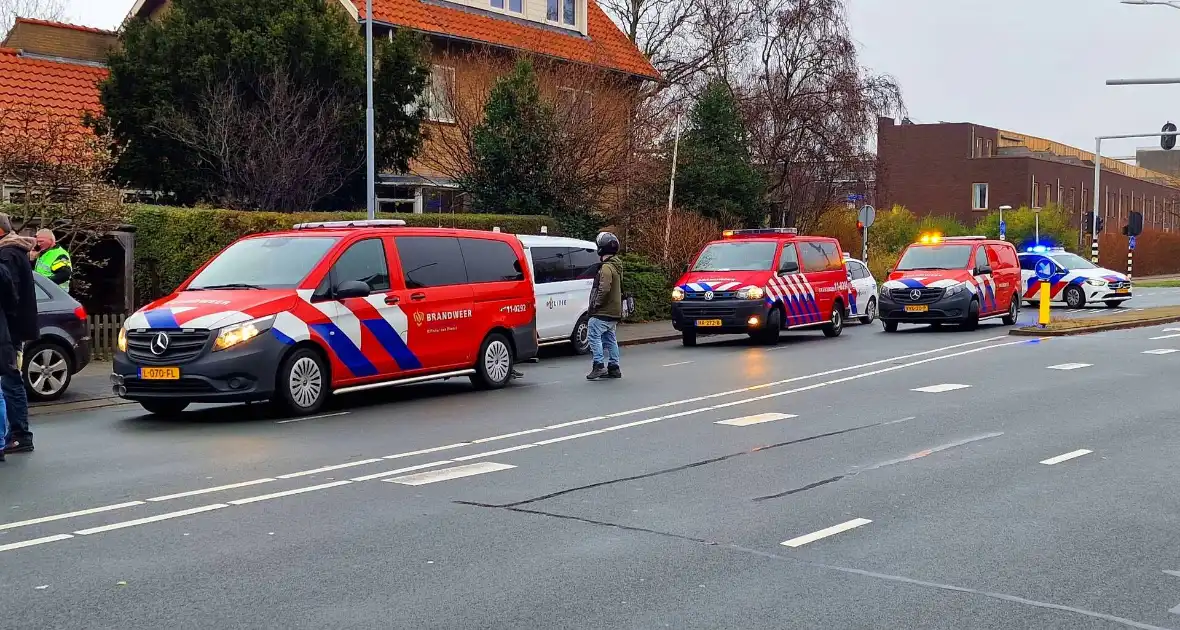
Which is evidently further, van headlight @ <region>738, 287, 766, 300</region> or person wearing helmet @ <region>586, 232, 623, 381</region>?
van headlight @ <region>738, 287, 766, 300</region>

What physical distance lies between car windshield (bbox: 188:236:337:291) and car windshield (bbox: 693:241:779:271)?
10478mm

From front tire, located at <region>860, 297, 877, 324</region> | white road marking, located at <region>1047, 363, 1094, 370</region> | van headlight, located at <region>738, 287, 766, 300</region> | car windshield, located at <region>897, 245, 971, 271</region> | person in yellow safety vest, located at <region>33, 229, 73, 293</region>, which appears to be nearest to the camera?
person in yellow safety vest, located at <region>33, 229, 73, 293</region>

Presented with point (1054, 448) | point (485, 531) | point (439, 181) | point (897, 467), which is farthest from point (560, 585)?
point (439, 181)

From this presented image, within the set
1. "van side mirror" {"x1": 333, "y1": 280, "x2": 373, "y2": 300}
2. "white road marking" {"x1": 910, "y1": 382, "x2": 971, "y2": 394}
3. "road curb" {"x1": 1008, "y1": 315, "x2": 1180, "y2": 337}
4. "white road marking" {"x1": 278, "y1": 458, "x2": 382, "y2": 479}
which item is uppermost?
"van side mirror" {"x1": 333, "y1": 280, "x2": 373, "y2": 300}

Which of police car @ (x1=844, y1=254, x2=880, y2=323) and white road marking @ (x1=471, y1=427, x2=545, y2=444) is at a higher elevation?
police car @ (x1=844, y1=254, x2=880, y2=323)

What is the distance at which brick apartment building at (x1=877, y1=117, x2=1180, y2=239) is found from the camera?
7912 cm

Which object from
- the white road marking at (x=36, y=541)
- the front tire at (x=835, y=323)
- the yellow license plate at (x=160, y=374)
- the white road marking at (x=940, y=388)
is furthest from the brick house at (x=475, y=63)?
the white road marking at (x=36, y=541)

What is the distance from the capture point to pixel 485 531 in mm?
7059

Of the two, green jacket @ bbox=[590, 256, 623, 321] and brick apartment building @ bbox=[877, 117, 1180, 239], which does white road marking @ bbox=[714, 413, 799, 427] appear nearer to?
green jacket @ bbox=[590, 256, 623, 321]

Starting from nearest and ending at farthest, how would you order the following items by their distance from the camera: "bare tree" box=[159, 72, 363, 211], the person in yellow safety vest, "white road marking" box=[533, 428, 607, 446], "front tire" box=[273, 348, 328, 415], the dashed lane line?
the dashed lane line
"white road marking" box=[533, 428, 607, 446]
"front tire" box=[273, 348, 328, 415]
the person in yellow safety vest
"bare tree" box=[159, 72, 363, 211]

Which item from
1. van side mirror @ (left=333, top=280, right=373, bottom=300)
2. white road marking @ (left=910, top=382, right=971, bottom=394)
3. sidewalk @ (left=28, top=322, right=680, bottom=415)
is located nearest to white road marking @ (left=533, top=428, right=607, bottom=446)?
van side mirror @ (left=333, top=280, right=373, bottom=300)

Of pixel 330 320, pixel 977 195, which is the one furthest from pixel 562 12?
pixel 977 195

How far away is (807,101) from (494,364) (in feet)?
79.6

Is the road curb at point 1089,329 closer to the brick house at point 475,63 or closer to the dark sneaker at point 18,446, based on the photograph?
the brick house at point 475,63
